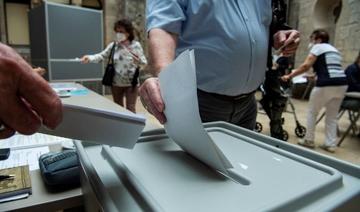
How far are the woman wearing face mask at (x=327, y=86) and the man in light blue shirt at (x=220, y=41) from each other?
6.56ft

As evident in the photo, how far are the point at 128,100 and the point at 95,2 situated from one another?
412cm

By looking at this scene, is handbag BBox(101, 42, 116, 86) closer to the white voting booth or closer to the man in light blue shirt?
the man in light blue shirt

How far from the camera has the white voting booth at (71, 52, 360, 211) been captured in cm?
36

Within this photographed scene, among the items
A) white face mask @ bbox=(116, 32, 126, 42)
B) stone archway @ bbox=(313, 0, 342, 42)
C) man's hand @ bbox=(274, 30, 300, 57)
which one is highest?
stone archway @ bbox=(313, 0, 342, 42)

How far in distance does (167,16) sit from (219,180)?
0.61 meters

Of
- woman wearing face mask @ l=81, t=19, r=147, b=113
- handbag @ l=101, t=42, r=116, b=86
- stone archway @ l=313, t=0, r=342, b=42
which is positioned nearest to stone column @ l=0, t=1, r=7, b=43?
woman wearing face mask @ l=81, t=19, r=147, b=113

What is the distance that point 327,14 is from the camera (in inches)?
248

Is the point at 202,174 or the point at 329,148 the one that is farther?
the point at 329,148

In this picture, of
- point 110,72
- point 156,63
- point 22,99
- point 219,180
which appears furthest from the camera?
point 110,72

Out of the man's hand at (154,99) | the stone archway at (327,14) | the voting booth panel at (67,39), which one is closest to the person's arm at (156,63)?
the man's hand at (154,99)

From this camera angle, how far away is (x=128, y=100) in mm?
3170

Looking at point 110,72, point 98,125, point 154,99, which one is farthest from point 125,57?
point 98,125

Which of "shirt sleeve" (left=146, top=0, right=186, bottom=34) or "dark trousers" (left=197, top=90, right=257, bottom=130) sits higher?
"shirt sleeve" (left=146, top=0, right=186, bottom=34)

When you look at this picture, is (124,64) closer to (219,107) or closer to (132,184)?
(219,107)
